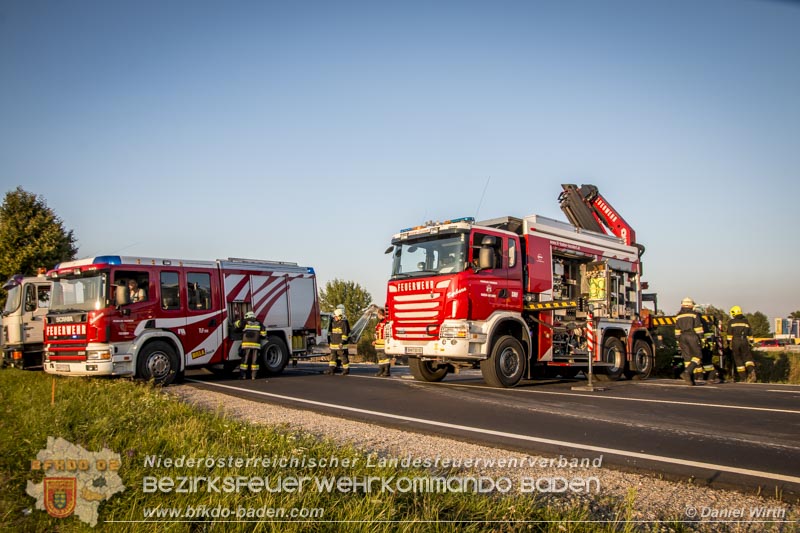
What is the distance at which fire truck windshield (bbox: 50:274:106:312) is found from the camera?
40.5 ft

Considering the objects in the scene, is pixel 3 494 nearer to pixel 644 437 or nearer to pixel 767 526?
pixel 767 526

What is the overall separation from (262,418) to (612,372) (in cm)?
951

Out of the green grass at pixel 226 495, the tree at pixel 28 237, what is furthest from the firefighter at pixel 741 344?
the tree at pixel 28 237

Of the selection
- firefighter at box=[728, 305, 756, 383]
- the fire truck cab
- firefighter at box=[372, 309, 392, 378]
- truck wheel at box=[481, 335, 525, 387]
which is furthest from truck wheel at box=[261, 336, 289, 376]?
firefighter at box=[728, 305, 756, 383]

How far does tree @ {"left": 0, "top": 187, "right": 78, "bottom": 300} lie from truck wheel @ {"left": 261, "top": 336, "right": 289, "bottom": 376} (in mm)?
16775

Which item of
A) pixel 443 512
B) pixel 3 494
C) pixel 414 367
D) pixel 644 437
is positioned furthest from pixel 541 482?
pixel 414 367

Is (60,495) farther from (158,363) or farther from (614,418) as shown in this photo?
(158,363)

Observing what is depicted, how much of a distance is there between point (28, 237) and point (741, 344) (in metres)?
28.2

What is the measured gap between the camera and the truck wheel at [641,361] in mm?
14930

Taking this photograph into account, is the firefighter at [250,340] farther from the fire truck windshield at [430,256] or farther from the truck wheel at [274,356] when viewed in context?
the fire truck windshield at [430,256]

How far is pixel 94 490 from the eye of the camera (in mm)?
4012

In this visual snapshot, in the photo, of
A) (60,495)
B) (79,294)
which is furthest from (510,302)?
(60,495)

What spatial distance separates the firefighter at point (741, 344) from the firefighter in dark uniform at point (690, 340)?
1.65 metres

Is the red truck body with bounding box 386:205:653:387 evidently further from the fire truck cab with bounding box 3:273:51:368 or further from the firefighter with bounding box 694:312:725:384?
the fire truck cab with bounding box 3:273:51:368
